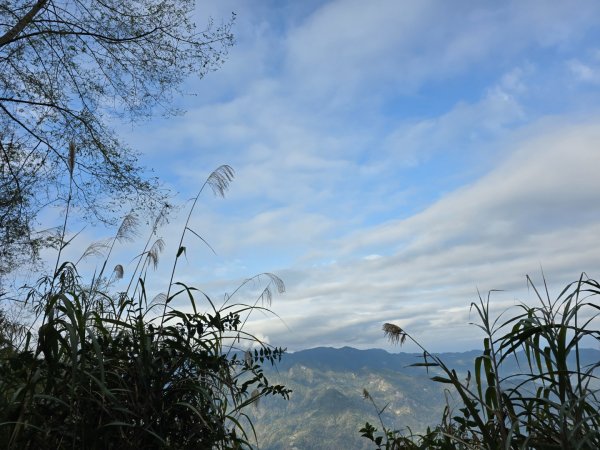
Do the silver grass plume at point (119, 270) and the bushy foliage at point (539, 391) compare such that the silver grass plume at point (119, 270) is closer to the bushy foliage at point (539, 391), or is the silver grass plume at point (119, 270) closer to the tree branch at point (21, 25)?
the bushy foliage at point (539, 391)

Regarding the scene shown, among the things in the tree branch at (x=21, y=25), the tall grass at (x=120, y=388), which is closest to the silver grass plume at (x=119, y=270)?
the tall grass at (x=120, y=388)

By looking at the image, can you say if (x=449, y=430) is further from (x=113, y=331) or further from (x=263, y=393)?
(x=113, y=331)

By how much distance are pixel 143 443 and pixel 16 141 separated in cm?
921

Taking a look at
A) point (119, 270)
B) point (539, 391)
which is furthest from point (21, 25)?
point (539, 391)

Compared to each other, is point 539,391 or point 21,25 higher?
point 21,25

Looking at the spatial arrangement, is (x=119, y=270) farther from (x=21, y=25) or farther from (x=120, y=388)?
(x=21, y=25)

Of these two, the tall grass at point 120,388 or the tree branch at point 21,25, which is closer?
the tall grass at point 120,388

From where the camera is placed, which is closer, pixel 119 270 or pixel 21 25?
pixel 119 270

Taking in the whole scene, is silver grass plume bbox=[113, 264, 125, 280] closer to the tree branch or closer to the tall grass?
the tall grass

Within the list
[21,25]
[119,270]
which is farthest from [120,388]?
[21,25]

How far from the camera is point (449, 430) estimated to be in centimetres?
302

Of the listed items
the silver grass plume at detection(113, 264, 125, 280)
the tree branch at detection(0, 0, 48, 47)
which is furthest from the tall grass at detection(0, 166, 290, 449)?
the tree branch at detection(0, 0, 48, 47)

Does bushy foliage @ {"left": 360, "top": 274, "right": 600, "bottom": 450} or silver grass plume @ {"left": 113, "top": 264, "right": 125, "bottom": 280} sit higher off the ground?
silver grass plume @ {"left": 113, "top": 264, "right": 125, "bottom": 280}

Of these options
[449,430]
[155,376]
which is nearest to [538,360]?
[449,430]
